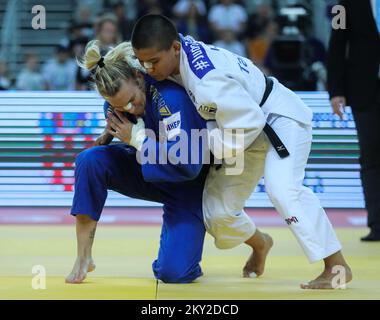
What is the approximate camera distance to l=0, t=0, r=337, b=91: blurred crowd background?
10.1m

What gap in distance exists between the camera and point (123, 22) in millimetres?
11031

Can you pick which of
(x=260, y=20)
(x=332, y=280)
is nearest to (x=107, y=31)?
(x=260, y=20)

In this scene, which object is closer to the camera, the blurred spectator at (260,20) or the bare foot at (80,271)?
the bare foot at (80,271)

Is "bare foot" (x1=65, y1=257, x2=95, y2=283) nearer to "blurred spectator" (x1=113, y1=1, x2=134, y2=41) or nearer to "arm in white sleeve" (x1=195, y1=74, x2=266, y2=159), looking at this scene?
"arm in white sleeve" (x1=195, y1=74, x2=266, y2=159)

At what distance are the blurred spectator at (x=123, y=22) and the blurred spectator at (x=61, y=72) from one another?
2.41ft

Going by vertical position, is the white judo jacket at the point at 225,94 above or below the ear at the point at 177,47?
below

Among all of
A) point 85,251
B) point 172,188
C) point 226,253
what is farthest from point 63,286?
point 226,253

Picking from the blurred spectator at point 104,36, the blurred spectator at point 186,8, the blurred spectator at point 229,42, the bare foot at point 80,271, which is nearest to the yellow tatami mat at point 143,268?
the bare foot at point 80,271

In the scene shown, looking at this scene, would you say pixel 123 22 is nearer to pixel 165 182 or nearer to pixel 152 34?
pixel 165 182

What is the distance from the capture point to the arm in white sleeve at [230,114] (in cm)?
396

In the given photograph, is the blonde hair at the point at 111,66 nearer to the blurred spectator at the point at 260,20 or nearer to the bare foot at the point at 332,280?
the bare foot at the point at 332,280

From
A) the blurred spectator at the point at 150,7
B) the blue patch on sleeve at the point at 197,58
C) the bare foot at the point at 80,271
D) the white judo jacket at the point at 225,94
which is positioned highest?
the blurred spectator at the point at 150,7

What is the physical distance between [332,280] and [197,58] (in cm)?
128

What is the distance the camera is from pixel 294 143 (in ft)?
13.9
